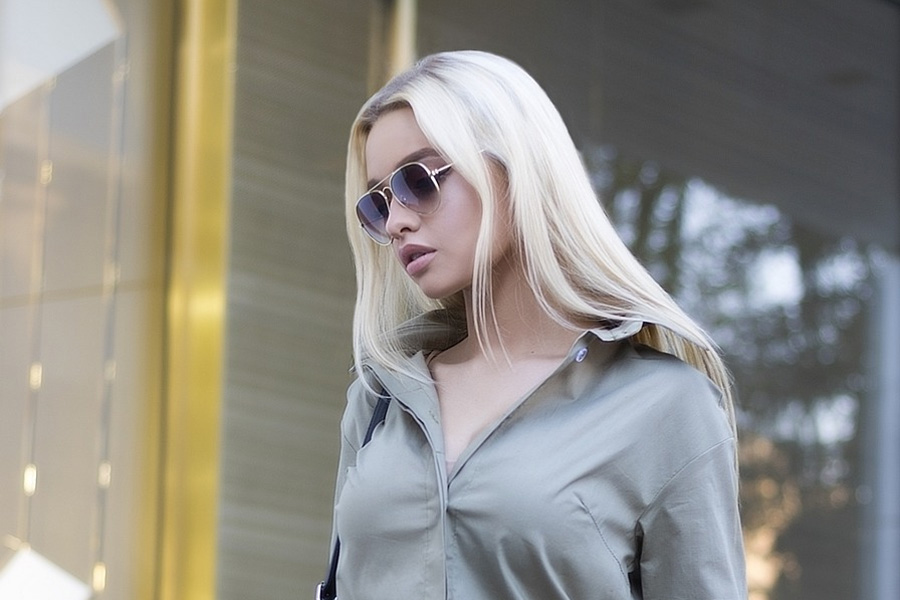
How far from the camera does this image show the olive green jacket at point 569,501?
1.94 metres

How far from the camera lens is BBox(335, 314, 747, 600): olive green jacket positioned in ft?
6.38

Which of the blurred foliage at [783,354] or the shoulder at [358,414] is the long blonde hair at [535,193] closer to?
the shoulder at [358,414]

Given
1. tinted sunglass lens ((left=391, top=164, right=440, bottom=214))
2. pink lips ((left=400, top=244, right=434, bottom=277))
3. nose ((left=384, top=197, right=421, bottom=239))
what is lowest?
pink lips ((left=400, top=244, right=434, bottom=277))

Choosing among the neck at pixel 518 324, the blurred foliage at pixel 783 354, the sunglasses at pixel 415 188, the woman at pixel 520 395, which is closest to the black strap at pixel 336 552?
the woman at pixel 520 395

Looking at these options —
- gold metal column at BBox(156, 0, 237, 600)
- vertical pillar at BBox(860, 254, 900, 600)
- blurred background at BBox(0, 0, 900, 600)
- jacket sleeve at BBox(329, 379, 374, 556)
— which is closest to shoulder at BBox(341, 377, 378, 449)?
jacket sleeve at BBox(329, 379, 374, 556)

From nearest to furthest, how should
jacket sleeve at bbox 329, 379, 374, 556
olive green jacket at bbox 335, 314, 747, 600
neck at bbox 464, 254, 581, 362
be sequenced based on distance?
olive green jacket at bbox 335, 314, 747, 600 < neck at bbox 464, 254, 581, 362 < jacket sleeve at bbox 329, 379, 374, 556

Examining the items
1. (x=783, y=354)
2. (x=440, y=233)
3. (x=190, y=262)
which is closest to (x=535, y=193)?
(x=440, y=233)

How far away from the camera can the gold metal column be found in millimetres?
4652

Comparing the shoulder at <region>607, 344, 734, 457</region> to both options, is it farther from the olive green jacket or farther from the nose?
the nose

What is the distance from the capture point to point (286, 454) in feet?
16.0

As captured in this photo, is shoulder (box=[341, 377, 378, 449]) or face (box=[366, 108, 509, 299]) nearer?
face (box=[366, 108, 509, 299])

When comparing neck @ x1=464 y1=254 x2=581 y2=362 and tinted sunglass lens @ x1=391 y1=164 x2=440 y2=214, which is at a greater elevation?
tinted sunglass lens @ x1=391 y1=164 x2=440 y2=214

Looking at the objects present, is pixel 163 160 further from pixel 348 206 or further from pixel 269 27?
pixel 348 206

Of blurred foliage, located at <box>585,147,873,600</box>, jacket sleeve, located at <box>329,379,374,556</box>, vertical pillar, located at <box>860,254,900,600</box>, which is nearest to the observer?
jacket sleeve, located at <box>329,379,374,556</box>
